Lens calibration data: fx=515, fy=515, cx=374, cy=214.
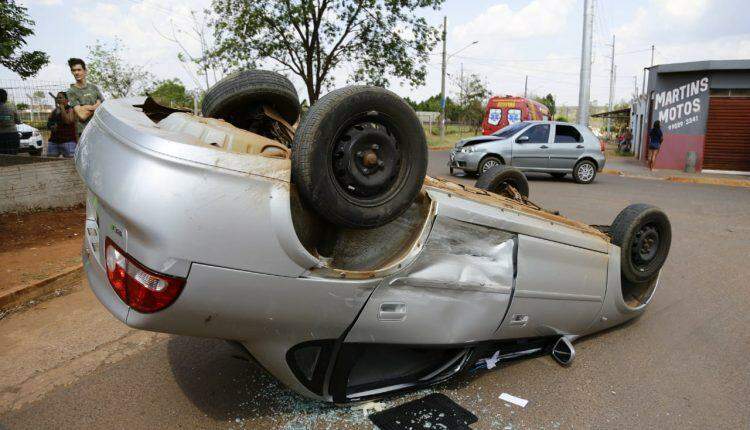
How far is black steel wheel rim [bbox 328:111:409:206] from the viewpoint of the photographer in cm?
224

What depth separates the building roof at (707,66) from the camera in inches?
670

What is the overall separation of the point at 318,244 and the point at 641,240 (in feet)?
8.32

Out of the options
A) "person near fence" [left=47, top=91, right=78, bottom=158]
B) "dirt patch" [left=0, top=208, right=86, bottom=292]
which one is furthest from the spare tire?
"person near fence" [left=47, top=91, right=78, bottom=158]

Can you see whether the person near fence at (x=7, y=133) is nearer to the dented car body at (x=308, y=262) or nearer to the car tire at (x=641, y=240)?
the dented car body at (x=308, y=262)

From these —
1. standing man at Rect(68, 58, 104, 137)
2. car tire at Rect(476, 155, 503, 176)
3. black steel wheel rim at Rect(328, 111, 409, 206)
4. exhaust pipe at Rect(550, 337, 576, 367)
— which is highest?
standing man at Rect(68, 58, 104, 137)

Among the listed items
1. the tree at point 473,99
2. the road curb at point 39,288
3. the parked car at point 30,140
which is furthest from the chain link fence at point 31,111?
the tree at point 473,99

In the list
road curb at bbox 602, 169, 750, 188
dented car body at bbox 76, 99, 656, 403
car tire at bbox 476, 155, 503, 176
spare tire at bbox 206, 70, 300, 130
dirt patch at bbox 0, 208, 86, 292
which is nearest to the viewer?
dented car body at bbox 76, 99, 656, 403

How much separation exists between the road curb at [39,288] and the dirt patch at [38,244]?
93mm

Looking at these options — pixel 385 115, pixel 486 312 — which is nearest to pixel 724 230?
pixel 486 312

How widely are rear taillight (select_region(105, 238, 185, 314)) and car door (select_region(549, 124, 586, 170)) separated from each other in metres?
13.2

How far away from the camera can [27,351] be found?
349cm

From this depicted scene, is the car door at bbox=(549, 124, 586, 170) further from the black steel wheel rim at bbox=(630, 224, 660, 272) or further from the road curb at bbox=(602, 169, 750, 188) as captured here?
the black steel wheel rim at bbox=(630, 224, 660, 272)

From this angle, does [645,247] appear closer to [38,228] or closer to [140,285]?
[140,285]

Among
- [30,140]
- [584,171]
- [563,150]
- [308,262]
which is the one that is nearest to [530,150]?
[563,150]
